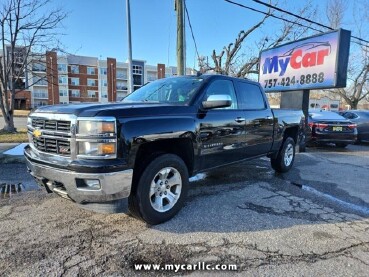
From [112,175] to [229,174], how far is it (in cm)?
382

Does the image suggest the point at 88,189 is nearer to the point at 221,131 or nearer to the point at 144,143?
the point at 144,143

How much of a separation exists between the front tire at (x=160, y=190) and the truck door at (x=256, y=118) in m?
1.87

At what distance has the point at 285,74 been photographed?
11.6m

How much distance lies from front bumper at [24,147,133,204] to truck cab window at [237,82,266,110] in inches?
111

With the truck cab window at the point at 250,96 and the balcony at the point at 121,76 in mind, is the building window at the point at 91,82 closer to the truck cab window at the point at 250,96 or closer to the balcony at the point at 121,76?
the balcony at the point at 121,76

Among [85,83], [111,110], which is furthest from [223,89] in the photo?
[85,83]

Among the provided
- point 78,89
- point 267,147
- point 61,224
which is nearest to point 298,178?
point 267,147

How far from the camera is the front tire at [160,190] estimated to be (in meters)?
3.55

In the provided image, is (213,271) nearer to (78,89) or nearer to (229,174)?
(229,174)

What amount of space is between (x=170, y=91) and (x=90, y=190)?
7.11 feet

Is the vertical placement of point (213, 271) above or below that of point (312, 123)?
below

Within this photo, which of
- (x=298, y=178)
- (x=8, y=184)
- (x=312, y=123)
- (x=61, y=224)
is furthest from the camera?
(x=312, y=123)

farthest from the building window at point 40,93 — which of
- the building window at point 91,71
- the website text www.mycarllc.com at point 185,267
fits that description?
the website text www.mycarllc.com at point 185,267

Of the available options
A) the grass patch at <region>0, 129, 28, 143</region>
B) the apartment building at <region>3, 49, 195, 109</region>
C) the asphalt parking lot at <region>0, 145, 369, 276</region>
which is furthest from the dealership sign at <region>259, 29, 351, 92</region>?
the apartment building at <region>3, 49, 195, 109</region>
